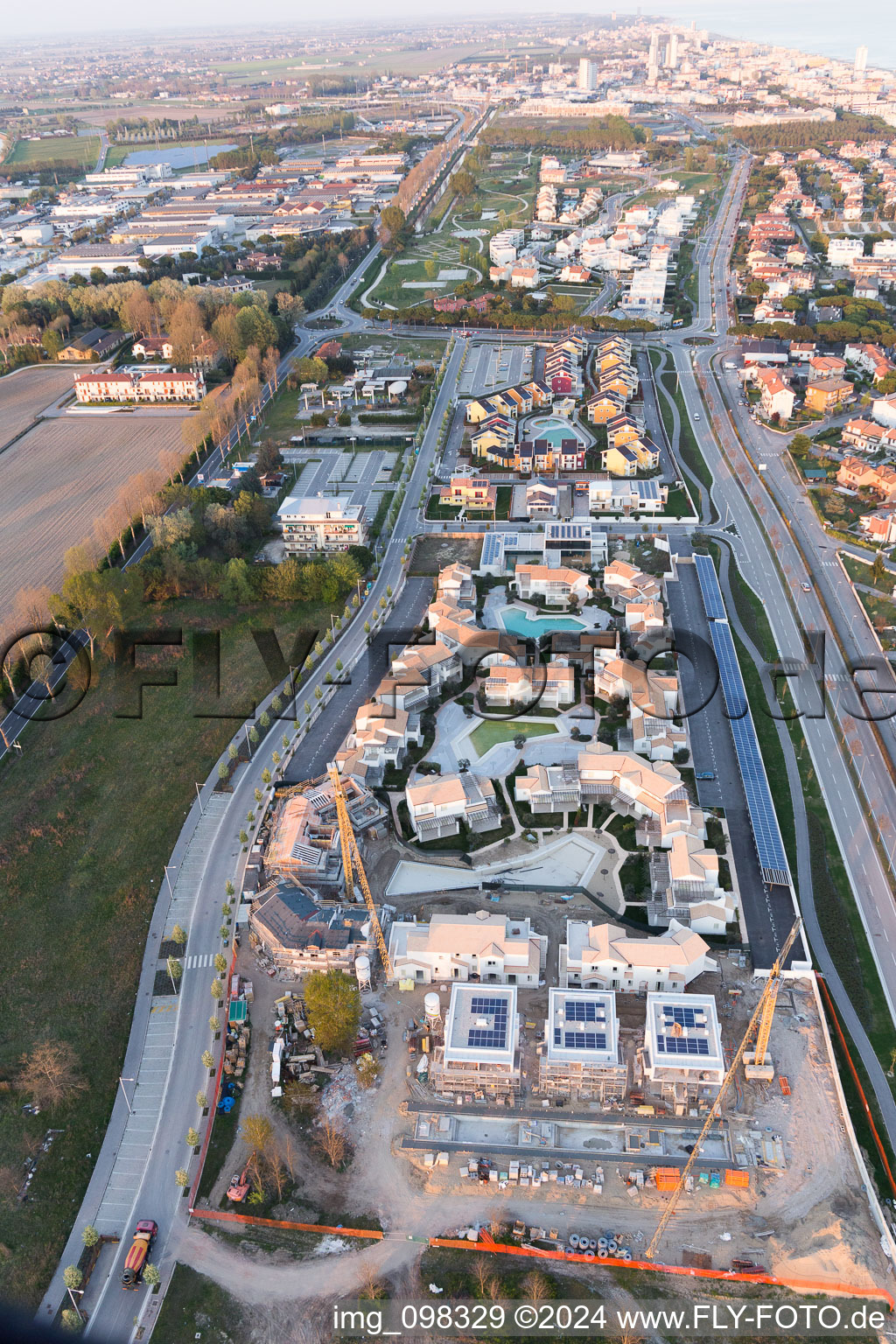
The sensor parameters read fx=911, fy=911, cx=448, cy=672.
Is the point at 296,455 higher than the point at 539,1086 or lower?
higher

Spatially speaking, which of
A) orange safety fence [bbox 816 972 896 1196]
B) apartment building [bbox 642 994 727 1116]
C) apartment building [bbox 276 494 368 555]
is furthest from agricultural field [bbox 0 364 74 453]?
orange safety fence [bbox 816 972 896 1196]

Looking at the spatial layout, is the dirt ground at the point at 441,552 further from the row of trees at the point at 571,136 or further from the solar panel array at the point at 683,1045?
the row of trees at the point at 571,136

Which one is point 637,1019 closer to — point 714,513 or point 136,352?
point 714,513

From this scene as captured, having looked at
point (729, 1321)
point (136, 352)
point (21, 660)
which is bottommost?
point (729, 1321)

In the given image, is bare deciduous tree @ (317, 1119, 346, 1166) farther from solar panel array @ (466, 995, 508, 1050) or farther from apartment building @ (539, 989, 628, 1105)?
apartment building @ (539, 989, 628, 1105)

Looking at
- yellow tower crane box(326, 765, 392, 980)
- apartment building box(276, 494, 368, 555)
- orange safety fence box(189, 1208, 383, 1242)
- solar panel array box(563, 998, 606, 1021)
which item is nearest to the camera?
orange safety fence box(189, 1208, 383, 1242)

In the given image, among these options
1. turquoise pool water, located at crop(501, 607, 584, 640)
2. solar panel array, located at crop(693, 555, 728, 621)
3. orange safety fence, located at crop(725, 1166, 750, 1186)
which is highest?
solar panel array, located at crop(693, 555, 728, 621)

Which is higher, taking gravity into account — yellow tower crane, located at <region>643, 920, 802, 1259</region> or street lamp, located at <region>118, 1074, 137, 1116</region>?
yellow tower crane, located at <region>643, 920, 802, 1259</region>

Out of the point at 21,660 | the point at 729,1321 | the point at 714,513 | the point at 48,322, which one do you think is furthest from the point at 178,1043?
the point at 48,322
